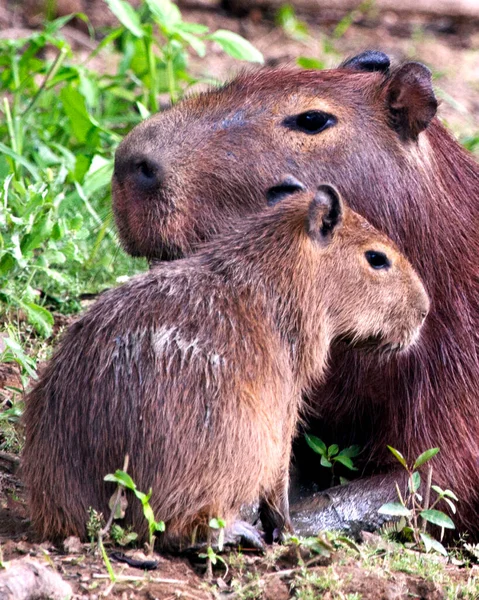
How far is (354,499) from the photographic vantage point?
456 centimetres

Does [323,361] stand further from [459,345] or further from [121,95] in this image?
[121,95]

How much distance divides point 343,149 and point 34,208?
150 cm

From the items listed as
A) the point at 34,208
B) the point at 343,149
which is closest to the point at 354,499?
the point at 343,149

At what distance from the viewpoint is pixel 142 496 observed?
3580 millimetres

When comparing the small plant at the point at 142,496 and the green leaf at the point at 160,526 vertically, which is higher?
the small plant at the point at 142,496

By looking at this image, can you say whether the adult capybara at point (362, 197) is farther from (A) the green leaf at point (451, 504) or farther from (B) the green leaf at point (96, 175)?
(B) the green leaf at point (96, 175)

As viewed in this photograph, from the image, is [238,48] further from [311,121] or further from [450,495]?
[450,495]

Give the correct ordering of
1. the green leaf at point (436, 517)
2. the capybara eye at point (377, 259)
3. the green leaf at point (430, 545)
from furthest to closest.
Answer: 1. the capybara eye at point (377, 259)
2. the green leaf at point (436, 517)
3. the green leaf at point (430, 545)

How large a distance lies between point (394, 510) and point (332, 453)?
0.61 meters

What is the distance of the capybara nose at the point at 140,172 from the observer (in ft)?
14.7

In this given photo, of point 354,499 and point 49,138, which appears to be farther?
point 49,138

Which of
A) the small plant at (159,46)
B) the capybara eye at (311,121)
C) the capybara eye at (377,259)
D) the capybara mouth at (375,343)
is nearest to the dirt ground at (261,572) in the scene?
the capybara mouth at (375,343)

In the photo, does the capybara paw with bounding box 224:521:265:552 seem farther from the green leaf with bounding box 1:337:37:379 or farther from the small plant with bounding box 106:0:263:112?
the small plant with bounding box 106:0:263:112

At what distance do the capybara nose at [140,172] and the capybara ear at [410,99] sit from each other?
3.17 ft
